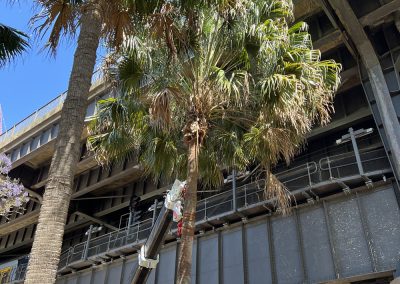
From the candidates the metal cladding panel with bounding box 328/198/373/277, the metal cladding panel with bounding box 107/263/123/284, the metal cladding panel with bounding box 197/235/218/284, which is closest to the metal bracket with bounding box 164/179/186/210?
the metal cladding panel with bounding box 328/198/373/277

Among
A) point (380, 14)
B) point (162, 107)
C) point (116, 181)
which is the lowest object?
point (162, 107)

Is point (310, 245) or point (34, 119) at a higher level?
point (34, 119)

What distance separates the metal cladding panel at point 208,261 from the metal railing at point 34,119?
11528mm

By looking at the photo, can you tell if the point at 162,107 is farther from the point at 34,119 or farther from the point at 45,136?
the point at 34,119

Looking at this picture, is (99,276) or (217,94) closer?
(217,94)

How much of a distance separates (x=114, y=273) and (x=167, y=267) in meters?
3.41

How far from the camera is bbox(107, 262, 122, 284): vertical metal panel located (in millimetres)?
18359

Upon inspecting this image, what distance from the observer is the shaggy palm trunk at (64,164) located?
5.38 meters

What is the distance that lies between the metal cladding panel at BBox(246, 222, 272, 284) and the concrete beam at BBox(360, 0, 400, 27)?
746cm

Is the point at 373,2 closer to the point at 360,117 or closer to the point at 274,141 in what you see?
the point at 360,117

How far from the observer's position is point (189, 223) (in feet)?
26.3

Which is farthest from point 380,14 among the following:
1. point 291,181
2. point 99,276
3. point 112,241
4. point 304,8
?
point 99,276

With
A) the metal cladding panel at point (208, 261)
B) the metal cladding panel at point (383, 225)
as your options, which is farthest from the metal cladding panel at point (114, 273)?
the metal cladding panel at point (383, 225)

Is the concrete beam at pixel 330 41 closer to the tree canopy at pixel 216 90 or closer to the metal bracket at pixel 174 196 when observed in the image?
the tree canopy at pixel 216 90
